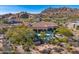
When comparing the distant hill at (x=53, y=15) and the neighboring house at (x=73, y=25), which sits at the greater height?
the distant hill at (x=53, y=15)

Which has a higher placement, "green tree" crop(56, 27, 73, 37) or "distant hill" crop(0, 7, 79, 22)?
"distant hill" crop(0, 7, 79, 22)

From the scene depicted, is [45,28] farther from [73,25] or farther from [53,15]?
[73,25]

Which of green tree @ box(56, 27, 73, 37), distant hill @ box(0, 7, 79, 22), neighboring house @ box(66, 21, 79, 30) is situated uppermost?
distant hill @ box(0, 7, 79, 22)

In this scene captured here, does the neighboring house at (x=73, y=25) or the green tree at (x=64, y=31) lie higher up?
the neighboring house at (x=73, y=25)

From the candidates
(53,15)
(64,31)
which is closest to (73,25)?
(64,31)

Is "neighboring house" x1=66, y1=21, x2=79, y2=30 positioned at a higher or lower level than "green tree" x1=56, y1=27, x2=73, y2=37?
higher

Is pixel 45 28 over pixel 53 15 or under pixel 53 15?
under

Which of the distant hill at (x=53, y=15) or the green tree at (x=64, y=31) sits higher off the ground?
the distant hill at (x=53, y=15)

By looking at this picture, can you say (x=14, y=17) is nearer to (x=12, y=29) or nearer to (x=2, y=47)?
(x=12, y=29)

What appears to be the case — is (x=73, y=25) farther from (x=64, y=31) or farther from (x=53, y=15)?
(x=53, y=15)

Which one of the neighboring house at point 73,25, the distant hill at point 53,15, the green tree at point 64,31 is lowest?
the green tree at point 64,31
